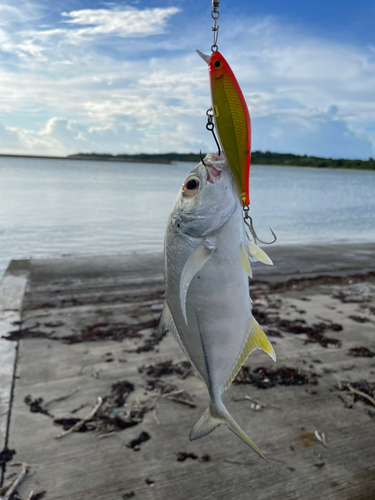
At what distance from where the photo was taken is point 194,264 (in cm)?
140

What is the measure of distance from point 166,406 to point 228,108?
370cm

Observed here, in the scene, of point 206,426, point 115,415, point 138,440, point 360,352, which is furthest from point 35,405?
point 360,352

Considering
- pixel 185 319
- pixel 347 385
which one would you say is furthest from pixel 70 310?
pixel 185 319

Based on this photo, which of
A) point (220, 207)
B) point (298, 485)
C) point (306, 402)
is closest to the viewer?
point (220, 207)

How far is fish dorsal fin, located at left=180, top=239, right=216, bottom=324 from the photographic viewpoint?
4.55 feet

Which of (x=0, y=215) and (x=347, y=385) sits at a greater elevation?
(x=347, y=385)

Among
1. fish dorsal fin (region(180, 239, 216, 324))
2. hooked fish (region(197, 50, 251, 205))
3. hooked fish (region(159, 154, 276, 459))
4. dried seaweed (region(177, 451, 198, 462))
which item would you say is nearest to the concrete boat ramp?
dried seaweed (region(177, 451, 198, 462))

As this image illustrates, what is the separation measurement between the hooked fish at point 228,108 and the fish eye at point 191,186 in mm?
162

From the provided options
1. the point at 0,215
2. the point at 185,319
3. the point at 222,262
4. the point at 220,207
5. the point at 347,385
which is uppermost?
the point at 220,207

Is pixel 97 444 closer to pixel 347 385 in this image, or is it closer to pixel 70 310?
pixel 347 385

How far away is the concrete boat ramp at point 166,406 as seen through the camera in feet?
11.3

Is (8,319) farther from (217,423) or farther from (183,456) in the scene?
(217,423)

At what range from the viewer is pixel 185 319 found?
1477mm

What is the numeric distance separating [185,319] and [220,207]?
417mm
